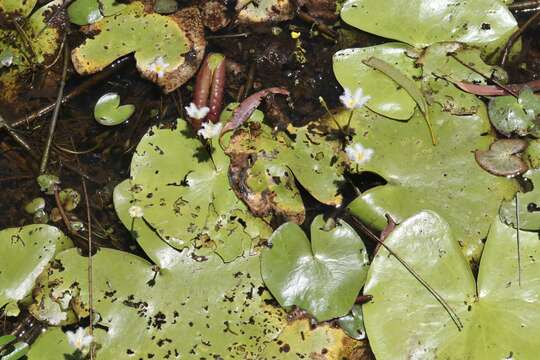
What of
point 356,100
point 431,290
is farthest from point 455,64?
point 431,290

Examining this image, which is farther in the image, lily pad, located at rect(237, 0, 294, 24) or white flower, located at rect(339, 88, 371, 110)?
lily pad, located at rect(237, 0, 294, 24)

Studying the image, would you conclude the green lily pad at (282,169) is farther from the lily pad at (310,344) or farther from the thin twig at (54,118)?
the thin twig at (54,118)

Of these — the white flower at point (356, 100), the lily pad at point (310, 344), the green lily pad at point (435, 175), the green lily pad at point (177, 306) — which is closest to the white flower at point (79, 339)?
the green lily pad at point (177, 306)

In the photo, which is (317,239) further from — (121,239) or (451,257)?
(121,239)

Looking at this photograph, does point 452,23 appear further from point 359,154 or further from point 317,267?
point 317,267

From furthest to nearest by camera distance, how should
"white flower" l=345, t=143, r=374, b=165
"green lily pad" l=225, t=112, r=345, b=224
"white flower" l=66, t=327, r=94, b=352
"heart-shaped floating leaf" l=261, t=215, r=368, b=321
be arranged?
"green lily pad" l=225, t=112, r=345, b=224 < "white flower" l=345, t=143, r=374, b=165 < "heart-shaped floating leaf" l=261, t=215, r=368, b=321 < "white flower" l=66, t=327, r=94, b=352

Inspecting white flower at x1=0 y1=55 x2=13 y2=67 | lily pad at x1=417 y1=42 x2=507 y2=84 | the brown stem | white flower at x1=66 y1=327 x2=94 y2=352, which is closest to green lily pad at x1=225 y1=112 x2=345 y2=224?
the brown stem

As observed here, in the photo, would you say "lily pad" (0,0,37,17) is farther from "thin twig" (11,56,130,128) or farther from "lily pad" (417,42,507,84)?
Result: "lily pad" (417,42,507,84)
